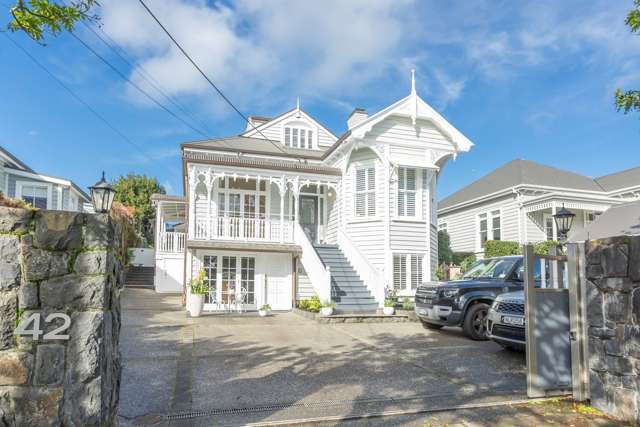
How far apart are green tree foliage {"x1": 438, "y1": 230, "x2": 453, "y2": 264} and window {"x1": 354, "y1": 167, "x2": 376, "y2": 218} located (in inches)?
357

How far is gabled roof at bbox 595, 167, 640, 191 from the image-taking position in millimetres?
23219

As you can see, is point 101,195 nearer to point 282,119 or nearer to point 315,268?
point 315,268

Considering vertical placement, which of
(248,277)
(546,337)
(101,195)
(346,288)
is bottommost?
(346,288)

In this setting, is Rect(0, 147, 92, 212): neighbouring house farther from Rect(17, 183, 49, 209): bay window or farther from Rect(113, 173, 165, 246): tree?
Rect(113, 173, 165, 246): tree

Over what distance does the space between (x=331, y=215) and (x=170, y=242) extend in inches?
318

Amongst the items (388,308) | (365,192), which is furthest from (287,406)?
(365,192)

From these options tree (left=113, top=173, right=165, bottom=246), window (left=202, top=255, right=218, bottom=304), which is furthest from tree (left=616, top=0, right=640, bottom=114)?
tree (left=113, top=173, right=165, bottom=246)

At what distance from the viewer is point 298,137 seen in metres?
21.0

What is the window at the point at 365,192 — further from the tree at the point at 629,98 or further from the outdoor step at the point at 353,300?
the tree at the point at 629,98

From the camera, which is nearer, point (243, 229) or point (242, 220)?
point (242, 220)

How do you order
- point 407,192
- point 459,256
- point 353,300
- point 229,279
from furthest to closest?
point 459,256
point 407,192
point 229,279
point 353,300

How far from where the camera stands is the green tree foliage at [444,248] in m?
23.8

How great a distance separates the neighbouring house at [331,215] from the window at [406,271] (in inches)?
1.4

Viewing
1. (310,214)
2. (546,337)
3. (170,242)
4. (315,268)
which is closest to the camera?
(546,337)
